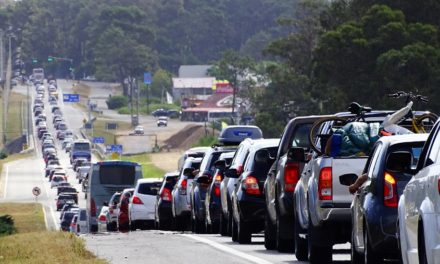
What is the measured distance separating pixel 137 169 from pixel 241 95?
354ft

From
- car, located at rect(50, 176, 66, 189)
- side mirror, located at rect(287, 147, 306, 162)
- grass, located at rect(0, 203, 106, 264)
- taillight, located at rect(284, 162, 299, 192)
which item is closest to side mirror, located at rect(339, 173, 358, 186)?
side mirror, located at rect(287, 147, 306, 162)

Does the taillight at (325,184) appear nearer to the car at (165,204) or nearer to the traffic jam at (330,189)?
the traffic jam at (330,189)

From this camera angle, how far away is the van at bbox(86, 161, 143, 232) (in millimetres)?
52906

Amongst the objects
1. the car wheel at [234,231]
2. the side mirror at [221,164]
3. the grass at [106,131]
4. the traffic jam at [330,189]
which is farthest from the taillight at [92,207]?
the grass at [106,131]

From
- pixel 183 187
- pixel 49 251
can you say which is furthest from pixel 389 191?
pixel 183 187

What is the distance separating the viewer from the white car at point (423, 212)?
1027cm

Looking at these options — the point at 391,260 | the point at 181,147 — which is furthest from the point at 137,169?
the point at 181,147

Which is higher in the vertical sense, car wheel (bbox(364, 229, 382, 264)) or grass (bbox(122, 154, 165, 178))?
car wheel (bbox(364, 229, 382, 264))

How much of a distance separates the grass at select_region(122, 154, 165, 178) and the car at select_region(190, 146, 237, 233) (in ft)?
253

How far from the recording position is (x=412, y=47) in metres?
63.3

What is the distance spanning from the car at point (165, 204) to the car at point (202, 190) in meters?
4.68

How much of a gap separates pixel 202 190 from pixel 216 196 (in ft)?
8.14

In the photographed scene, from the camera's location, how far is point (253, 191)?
22.2 metres

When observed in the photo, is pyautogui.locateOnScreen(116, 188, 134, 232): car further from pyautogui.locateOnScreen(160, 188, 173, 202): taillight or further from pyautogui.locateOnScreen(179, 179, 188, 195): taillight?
pyautogui.locateOnScreen(179, 179, 188, 195): taillight
